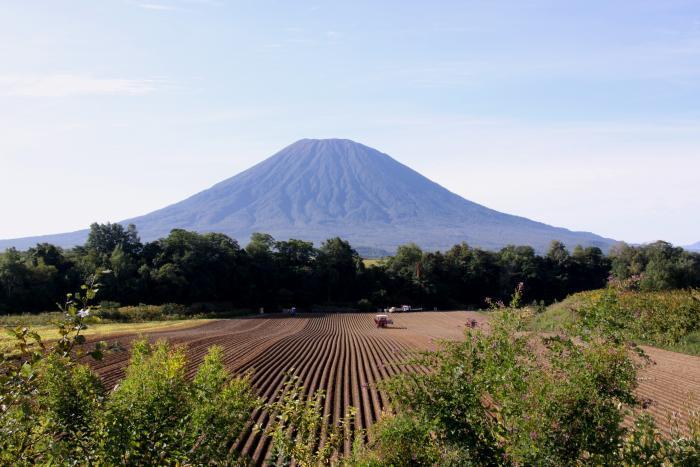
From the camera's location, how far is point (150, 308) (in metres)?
58.4

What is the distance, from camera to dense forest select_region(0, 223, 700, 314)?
204ft

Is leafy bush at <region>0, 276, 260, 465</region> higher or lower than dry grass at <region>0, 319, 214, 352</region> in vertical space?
higher

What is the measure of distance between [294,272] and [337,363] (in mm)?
49936

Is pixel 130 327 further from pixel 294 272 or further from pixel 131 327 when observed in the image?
pixel 294 272

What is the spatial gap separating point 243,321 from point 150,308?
34.6ft

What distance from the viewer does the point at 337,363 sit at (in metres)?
27.1

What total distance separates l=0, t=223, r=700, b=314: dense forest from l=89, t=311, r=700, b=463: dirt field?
1593 cm

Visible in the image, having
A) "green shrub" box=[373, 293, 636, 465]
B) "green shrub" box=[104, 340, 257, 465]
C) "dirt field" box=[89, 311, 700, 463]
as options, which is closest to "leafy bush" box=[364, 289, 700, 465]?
"green shrub" box=[373, 293, 636, 465]

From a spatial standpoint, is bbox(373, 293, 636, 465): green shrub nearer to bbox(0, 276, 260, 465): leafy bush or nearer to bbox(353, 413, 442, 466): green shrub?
bbox(353, 413, 442, 466): green shrub

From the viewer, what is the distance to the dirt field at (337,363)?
55.6ft

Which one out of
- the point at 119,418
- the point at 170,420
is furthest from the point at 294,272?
the point at 119,418

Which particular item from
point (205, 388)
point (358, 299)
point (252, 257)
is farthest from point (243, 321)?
point (205, 388)

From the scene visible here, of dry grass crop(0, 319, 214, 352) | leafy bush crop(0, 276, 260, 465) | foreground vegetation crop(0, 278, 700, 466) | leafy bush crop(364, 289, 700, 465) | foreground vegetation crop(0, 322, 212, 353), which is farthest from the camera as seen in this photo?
dry grass crop(0, 319, 214, 352)

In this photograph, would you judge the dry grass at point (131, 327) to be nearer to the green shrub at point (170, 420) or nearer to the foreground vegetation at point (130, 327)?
the foreground vegetation at point (130, 327)
